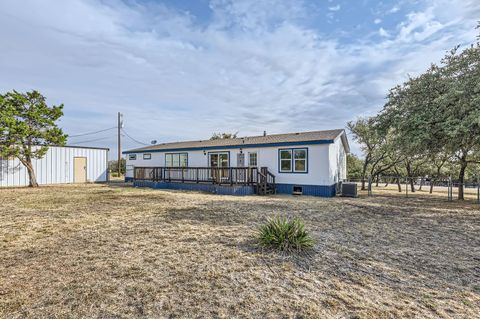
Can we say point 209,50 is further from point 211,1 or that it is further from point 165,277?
point 165,277

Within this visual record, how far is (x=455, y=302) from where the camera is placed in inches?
114

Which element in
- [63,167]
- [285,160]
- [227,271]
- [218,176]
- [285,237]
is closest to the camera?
[227,271]

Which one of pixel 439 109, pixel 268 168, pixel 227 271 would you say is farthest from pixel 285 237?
pixel 268 168

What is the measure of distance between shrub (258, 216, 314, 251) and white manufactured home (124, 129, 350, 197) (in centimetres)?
885

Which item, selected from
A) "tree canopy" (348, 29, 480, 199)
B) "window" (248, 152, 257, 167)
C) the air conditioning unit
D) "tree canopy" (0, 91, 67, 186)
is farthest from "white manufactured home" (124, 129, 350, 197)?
"tree canopy" (0, 91, 67, 186)

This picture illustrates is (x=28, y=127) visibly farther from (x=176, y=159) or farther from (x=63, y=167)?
(x=176, y=159)

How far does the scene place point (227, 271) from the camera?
12.0 ft

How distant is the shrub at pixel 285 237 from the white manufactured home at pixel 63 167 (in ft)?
65.9

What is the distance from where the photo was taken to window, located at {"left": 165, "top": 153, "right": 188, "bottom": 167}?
18.9 metres

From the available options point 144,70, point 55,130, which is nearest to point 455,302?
point 144,70

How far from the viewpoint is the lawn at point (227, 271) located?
2736 millimetres

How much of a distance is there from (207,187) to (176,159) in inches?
203

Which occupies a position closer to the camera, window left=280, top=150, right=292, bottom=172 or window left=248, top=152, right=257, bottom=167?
window left=280, top=150, right=292, bottom=172

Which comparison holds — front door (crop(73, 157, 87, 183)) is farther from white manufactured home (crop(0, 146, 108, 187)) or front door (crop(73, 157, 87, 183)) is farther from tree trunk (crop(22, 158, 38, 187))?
tree trunk (crop(22, 158, 38, 187))
